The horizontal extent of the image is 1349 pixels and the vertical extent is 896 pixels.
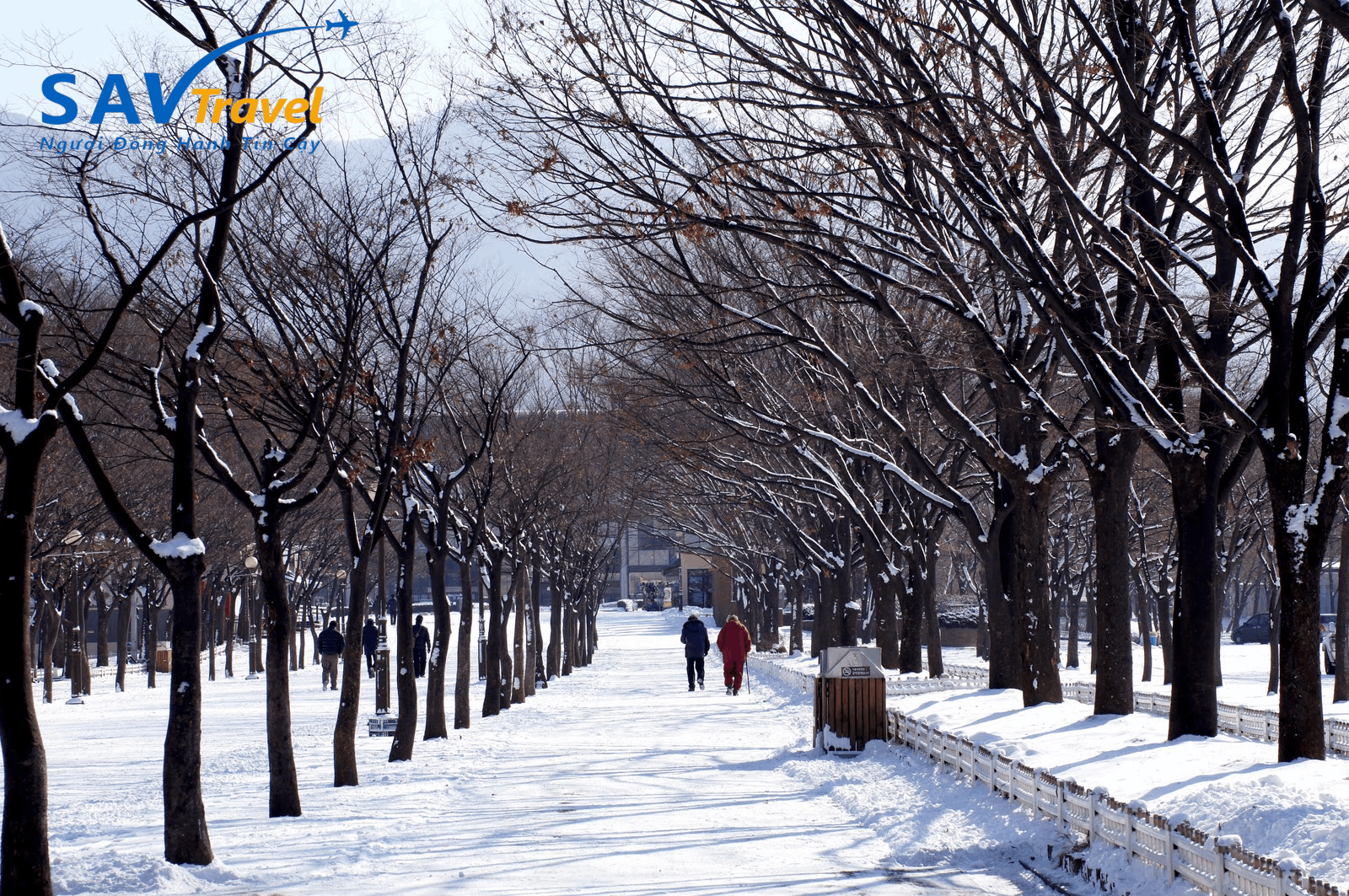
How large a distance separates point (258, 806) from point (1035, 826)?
23.2 ft

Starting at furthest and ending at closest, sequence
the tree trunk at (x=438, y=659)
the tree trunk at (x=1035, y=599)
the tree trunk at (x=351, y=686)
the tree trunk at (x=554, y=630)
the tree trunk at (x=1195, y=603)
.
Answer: the tree trunk at (x=554, y=630) < the tree trunk at (x=438, y=659) < the tree trunk at (x=1035, y=599) < the tree trunk at (x=351, y=686) < the tree trunk at (x=1195, y=603)

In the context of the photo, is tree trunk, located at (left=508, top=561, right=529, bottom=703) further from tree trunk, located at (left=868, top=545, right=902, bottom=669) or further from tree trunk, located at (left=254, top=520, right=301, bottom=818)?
tree trunk, located at (left=254, top=520, right=301, bottom=818)

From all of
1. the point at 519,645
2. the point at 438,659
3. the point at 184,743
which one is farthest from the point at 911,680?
the point at 184,743

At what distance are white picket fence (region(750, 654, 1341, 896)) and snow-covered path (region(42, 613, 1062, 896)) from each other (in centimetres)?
33

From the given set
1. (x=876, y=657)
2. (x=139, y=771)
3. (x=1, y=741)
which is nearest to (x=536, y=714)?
(x=139, y=771)

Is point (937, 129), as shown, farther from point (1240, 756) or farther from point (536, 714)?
point (536, 714)

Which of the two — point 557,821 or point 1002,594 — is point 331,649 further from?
point 557,821

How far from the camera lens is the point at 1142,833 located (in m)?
7.63

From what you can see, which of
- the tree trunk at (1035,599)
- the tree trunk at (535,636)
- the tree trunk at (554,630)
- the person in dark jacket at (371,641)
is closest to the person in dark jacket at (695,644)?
the tree trunk at (535,636)

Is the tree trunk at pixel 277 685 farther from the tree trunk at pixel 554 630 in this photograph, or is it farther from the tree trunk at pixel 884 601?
the tree trunk at pixel 554 630

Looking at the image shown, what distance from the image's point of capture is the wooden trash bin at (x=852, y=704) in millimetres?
15430

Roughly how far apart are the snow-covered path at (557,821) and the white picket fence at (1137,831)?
1.09 feet

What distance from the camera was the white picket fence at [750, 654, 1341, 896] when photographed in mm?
6168

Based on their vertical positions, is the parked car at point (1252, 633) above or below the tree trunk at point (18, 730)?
below
